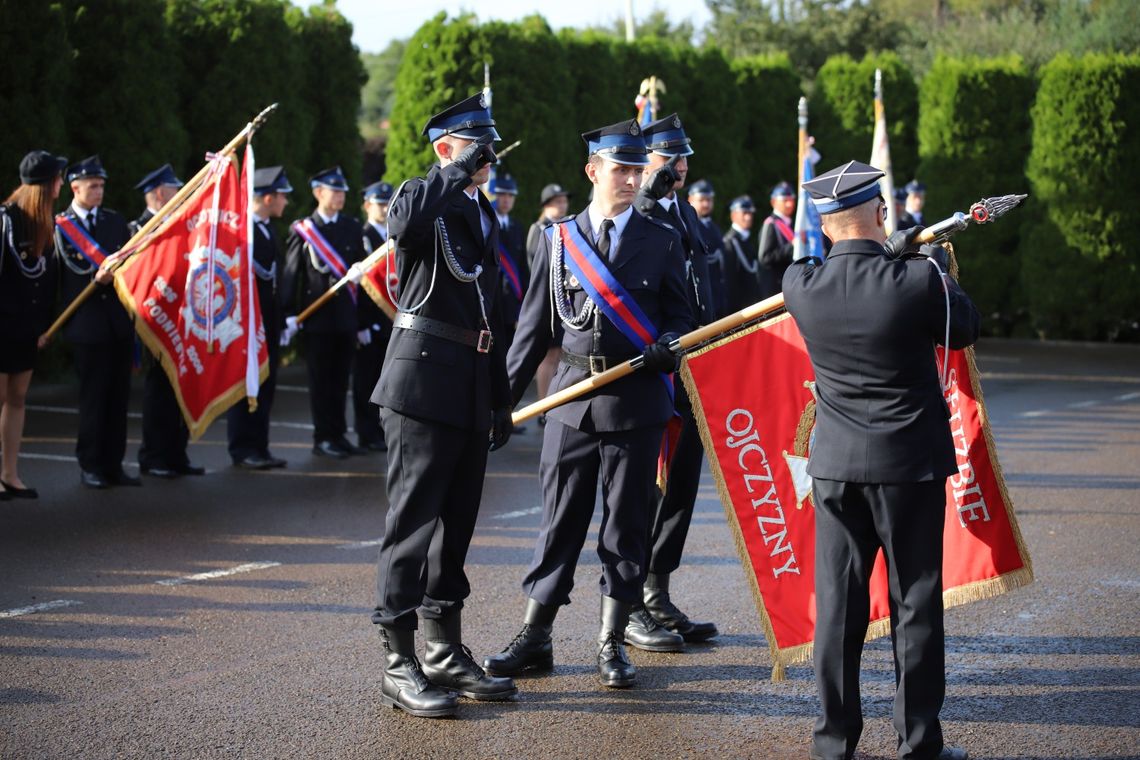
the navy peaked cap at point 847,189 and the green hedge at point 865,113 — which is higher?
the green hedge at point 865,113

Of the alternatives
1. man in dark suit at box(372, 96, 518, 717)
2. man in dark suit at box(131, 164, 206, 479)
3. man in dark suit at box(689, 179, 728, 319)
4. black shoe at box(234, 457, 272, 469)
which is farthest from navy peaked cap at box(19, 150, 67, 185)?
man in dark suit at box(372, 96, 518, 717)

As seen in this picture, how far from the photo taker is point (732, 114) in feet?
72.8

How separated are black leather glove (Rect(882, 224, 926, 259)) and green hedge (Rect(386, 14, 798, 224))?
34.7ft

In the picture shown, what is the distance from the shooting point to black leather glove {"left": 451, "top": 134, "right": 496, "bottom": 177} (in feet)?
16.8

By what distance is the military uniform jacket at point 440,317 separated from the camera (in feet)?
16.9

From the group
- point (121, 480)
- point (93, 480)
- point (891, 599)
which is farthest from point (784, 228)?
point (891, 599)

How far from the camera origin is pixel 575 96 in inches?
778

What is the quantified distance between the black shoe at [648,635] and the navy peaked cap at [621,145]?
1856 millimetres

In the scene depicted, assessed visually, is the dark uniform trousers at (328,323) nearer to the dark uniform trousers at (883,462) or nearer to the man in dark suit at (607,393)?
the man in dark suit at (607,393)

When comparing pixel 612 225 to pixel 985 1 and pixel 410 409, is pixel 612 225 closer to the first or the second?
pixel 410 409

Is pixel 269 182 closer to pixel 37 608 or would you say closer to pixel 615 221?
pixel 37 608

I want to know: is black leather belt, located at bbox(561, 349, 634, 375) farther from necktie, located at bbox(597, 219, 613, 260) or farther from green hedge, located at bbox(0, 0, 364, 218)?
green hedge, located at bbox(0, 0, 364, 218)

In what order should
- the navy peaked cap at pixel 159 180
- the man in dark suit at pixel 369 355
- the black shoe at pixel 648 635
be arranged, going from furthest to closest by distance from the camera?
1. the man in dark suit at pixel 369 355
2. the navy peaked cap at pixel 159 180
3. the black shoe at pixel 648 635

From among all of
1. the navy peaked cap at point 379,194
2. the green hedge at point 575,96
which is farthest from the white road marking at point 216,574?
the green hedge at point 575,96
